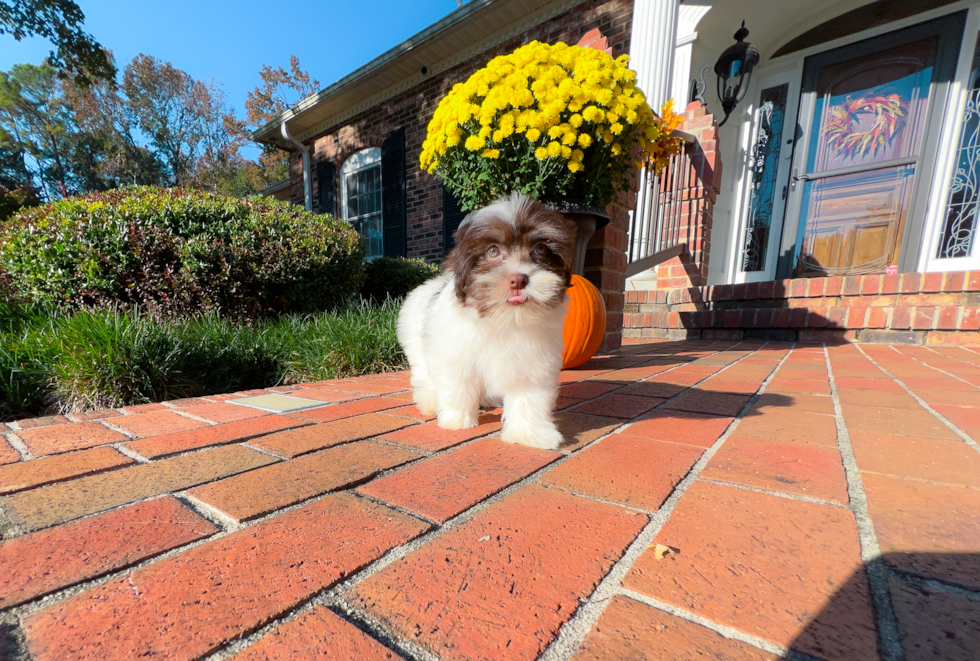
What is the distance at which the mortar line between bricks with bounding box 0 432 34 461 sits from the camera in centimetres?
153

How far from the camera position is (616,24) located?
6676mm

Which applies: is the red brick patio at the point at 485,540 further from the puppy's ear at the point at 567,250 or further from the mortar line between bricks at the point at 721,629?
the puppy's ear at the point at 567,250

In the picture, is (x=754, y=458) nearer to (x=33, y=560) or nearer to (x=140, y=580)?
(x=140, y=580)

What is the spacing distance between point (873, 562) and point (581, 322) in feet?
7.95

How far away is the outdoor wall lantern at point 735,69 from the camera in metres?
5.94

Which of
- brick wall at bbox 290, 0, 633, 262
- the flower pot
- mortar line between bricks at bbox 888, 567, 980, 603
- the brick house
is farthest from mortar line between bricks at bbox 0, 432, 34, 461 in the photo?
brick wall at bbox 290, 0, 633, 262

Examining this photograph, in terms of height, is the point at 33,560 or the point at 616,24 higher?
the point at 616,24

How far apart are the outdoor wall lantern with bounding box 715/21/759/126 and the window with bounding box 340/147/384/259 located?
771 cm

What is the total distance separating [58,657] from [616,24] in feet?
28.1

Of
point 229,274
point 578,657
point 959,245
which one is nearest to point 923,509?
point 578,657

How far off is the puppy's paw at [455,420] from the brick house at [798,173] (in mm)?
2517

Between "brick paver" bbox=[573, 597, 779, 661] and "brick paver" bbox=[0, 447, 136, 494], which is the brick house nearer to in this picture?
"brick paver" bbox=[573, 597, 779, 661]

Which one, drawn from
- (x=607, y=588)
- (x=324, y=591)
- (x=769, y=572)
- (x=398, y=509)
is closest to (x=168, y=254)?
(x=398, y=509)

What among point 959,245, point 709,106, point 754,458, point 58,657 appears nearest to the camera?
point 58,657
